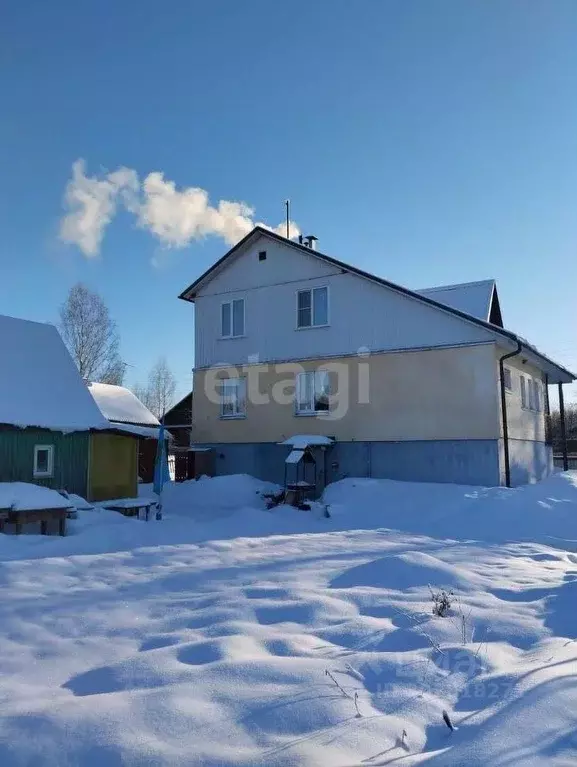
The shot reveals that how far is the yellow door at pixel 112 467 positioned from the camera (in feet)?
52.5

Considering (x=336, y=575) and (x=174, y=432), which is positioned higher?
(x=174, y=432)

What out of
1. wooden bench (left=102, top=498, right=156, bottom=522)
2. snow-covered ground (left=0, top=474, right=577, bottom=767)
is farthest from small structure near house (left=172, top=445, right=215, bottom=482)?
snow-covered ground (left=0, top=474, right=577, bottom=767)

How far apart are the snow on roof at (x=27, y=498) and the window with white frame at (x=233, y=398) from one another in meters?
9.32

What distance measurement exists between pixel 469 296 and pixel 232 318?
321 inches

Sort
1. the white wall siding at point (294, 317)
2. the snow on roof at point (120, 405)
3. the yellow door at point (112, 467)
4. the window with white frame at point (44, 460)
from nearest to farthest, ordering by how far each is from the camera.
→ the window with white frame at point (44, 460), the yellow door at point (112, 467), the white wall siding at point (294, 317), the snow on roof at point (120, 405)

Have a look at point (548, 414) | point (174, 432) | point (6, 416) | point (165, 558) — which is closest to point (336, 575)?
point (165, 558)

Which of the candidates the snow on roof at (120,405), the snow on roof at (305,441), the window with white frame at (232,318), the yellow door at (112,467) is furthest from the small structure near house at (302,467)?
the snow on roof at (120,405)

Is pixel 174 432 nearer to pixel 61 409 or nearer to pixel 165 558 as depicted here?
pixel 61 409

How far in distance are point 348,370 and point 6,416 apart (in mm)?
9690

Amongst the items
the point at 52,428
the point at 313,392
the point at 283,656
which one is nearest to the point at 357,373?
the point at 313,392

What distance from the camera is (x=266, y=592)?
6.62 metres

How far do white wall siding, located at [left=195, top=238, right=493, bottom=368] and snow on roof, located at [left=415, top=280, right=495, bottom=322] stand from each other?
98.2 inches

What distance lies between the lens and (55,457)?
1499cm

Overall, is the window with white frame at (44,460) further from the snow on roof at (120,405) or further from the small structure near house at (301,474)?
the snow on roof at (120,405)
